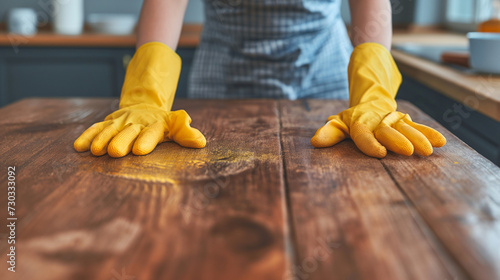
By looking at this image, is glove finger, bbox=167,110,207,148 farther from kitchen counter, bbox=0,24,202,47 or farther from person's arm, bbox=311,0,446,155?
kitchen counter, bbox=0,24,202,47

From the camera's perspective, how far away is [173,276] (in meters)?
0.39

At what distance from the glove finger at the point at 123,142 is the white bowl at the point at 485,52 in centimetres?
107

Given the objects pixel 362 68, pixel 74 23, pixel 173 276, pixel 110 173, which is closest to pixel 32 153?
pixel 110 173

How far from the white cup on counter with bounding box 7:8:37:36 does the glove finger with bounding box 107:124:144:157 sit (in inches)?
90.1

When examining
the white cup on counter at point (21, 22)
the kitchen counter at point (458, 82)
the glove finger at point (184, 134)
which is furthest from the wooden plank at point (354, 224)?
the white cup on counter at point (21, 22)

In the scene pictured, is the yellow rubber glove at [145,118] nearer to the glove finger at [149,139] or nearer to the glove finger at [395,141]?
the glove finger at [149,139]

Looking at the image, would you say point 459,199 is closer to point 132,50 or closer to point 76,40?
point 132,50

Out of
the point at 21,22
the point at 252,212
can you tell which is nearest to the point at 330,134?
the point at 252,212

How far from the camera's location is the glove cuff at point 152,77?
0.93m

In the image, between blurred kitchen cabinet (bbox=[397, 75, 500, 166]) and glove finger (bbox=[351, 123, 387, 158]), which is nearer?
glove finger (bbox=[351, 123, 387, 158])

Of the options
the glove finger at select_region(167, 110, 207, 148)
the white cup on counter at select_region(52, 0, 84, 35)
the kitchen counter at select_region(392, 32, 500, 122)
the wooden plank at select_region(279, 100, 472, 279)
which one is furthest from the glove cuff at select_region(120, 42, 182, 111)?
the white cup on counter at select_region(52, 0, 84, 35)

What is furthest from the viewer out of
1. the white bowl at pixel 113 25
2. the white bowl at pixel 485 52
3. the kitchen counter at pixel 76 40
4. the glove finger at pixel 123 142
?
the white bowl at pixel 113 25

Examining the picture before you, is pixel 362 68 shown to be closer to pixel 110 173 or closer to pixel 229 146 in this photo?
pixel 229 146

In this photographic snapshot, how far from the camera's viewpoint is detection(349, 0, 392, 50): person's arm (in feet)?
3.33
